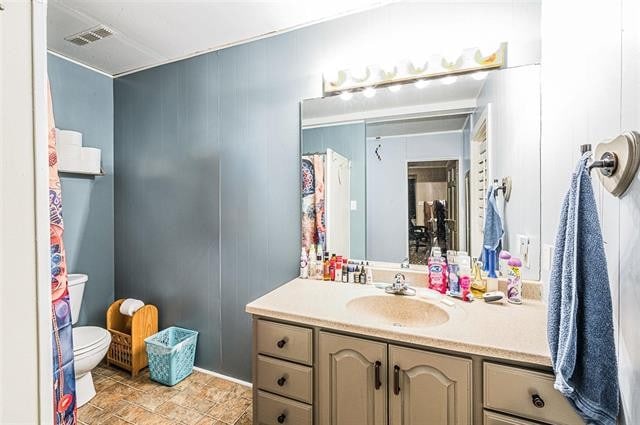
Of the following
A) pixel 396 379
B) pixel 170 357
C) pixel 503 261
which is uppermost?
pixel 503 261

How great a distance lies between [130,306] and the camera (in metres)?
2.22

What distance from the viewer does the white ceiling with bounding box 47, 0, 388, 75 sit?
1.69 m

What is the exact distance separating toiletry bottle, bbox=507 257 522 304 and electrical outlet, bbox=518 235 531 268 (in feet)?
0.23

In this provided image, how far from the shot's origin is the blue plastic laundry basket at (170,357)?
6.71ft

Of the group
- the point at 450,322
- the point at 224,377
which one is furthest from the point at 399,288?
the point at 224,377

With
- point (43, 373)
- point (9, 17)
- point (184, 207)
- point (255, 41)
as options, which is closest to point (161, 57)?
point (255, 41)

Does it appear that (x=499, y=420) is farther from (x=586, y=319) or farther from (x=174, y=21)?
(x=174, y=21)

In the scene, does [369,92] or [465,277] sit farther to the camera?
[369,92]

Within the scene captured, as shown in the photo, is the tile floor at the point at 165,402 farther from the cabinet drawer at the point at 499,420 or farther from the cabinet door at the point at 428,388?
the cabinet drawer at the point at 499,420

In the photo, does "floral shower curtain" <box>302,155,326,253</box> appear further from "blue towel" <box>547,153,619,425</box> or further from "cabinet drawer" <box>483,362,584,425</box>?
"blue towel" <box>547,153,619,425</box>

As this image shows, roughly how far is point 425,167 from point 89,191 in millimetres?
2468

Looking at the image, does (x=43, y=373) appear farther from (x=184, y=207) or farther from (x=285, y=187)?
(x=184, y=207)

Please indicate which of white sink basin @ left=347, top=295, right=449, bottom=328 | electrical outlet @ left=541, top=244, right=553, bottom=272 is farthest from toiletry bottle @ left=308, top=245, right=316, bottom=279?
electrical outlet @ left=541, top=244, right=553, bottom=272

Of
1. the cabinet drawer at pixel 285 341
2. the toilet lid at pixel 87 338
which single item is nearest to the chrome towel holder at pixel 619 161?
the cabinet drawer at pixel 285 341
